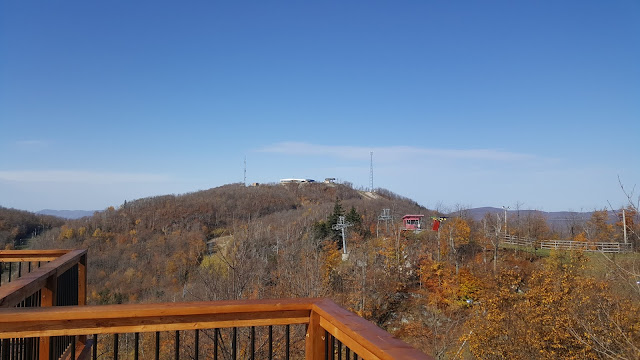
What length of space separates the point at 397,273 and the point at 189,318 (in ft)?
112

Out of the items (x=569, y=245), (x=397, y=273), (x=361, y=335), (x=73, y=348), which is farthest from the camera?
(x=397, y=273)

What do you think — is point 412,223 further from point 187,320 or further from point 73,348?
point 187,320

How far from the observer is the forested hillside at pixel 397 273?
14.7 meters

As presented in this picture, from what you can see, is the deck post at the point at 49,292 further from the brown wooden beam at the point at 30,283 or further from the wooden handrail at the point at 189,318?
the wooden handrail at the point at 189,318

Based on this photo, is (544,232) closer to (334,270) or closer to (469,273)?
(469,273)

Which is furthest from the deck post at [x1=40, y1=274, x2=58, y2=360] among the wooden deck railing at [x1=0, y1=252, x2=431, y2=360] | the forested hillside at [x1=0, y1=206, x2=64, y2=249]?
the forested hillside at [x1=0, y1=206, x2=64, y2=249]

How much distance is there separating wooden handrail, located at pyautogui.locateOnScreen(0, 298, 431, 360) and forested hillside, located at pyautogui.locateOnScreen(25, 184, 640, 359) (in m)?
9.38

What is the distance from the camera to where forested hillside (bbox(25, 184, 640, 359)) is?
14.7 m

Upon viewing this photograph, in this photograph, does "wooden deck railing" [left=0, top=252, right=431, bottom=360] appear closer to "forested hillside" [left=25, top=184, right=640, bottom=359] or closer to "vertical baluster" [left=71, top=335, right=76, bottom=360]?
"vertical baluster" [left=71, top=335, right=76, bottom=360]

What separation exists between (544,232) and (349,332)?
4446 centimetres

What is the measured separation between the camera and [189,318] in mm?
1852

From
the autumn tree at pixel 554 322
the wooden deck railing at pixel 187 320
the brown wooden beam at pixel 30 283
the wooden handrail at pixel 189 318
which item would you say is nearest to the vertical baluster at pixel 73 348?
the brown wooden beam at pixel 30 283

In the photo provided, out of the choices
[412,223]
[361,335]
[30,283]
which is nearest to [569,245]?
[412,223]

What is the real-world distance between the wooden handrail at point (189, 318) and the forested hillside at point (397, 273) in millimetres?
9384
